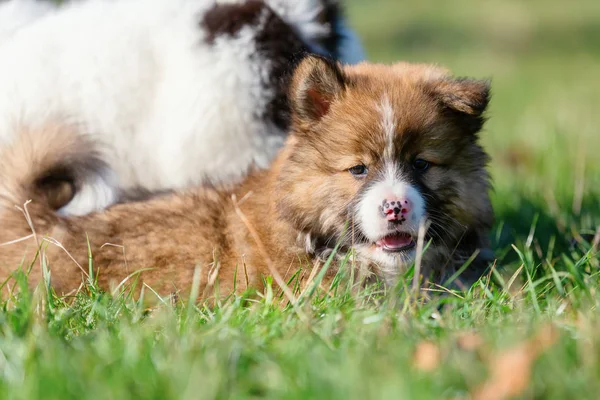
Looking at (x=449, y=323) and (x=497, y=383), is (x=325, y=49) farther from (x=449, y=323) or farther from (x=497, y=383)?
(x=497, y=383)

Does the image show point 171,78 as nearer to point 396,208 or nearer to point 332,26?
point 332,26

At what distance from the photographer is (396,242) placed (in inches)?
122

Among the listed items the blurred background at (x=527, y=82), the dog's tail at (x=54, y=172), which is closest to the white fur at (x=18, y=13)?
the dog's tail at (x=54, y=172)

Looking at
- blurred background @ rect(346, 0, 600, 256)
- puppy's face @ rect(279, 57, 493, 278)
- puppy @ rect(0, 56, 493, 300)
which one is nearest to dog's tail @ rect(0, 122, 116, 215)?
puppy @ rect(0, 56, 493, 300)

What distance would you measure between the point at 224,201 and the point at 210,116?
0.97 metres

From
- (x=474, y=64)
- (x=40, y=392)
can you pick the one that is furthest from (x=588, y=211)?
(x=474, y=64)

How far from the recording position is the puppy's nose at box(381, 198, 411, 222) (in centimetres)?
291

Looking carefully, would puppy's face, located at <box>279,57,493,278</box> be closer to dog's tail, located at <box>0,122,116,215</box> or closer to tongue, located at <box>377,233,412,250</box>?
tongue, located at <box>377,233,412,250</box>

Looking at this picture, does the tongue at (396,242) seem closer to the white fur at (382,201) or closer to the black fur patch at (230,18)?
the white fur at (382,201)

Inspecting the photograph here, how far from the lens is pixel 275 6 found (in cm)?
452

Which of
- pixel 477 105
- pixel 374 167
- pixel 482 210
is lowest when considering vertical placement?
pixel 482 210

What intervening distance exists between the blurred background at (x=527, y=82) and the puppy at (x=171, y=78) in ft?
3.78

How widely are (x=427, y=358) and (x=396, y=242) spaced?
1.19m

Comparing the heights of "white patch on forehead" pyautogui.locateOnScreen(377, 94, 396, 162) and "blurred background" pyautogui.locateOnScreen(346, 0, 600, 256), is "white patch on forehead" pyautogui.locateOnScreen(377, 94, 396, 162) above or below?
above
